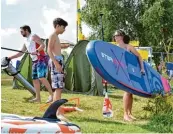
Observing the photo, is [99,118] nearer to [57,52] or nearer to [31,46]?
[57,52]

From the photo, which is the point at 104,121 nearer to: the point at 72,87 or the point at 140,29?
the point at 72,87

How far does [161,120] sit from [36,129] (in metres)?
2.61

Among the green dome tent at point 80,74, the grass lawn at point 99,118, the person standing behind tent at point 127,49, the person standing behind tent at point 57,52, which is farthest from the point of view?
the green dome tent at point 80,74

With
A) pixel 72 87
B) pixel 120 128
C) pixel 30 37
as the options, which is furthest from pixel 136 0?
pixel 120 128

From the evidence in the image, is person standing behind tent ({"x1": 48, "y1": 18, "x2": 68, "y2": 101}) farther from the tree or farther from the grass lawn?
the tree

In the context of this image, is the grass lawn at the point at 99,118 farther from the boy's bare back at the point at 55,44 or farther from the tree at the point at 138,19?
the tree at the point at 138,19

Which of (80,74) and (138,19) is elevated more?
(138,19)

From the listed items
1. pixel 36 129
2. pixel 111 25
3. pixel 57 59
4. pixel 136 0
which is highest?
pixel 136 0

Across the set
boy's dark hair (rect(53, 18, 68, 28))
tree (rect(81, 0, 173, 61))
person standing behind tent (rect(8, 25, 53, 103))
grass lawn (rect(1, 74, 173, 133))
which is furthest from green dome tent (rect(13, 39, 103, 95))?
tree (rect(81, 0, 173, 61))

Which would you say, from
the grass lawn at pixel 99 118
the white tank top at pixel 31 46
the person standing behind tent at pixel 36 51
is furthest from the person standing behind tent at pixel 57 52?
the white tank top at pixel 31 46

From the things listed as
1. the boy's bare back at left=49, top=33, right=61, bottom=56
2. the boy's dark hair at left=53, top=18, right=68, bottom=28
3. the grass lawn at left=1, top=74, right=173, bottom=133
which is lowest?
the grass lawn at left=1, top=74, right=173, bottom=133

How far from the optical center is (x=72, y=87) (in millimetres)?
10570

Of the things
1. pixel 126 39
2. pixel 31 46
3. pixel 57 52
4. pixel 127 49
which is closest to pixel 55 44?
pixel 57 52

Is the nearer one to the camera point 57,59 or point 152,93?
point 57,59
